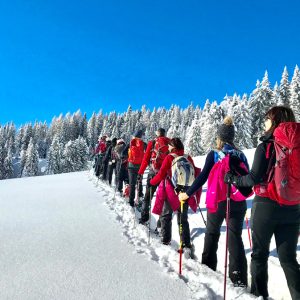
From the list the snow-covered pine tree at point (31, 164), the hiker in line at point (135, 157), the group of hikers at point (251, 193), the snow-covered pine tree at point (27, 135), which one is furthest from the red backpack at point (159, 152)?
the snow-covered pine tree at point (27, 135)

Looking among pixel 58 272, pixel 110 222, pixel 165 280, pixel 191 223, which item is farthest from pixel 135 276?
pixel 191 223

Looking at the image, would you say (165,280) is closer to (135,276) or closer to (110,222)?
(135,276)

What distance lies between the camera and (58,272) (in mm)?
4336

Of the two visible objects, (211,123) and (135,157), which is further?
(211,123)

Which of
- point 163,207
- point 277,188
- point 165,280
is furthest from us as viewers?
point 163,207

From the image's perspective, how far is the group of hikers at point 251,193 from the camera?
3.36m

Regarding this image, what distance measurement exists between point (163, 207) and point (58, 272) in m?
2.69

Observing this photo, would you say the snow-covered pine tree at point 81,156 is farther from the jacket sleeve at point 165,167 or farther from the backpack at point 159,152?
the jacket sleeve at point 165,167

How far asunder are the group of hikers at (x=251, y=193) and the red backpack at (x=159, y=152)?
3.61 ft

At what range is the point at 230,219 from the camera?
15.0 ft

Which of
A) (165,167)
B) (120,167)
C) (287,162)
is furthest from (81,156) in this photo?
(287,162)

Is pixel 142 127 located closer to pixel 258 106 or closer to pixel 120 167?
pixel 120 167

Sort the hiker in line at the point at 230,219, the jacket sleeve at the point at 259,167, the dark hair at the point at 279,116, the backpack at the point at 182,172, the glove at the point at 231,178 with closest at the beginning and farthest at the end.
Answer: the jacket sleeve at the point at 259,167 → the dark hair at the point at 279,116 → the glove at the point at 231,178 → the hiker in line at the point at 230,219 → the backpack at the point at 182,172

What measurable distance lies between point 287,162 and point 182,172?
2.75m
